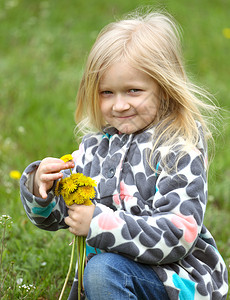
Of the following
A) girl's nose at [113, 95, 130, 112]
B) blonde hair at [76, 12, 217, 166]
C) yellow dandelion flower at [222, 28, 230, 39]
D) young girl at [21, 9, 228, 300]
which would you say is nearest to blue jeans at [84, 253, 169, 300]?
young girl at [21, 9, 228, 300]

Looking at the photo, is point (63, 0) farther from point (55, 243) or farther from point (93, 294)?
point (93, 294)

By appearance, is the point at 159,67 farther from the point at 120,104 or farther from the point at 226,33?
the point at 226,33

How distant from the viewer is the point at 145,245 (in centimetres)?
174

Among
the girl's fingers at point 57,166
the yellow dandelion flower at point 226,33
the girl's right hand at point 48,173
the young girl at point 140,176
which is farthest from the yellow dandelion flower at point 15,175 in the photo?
the yellow dandelion flower at point 226,33

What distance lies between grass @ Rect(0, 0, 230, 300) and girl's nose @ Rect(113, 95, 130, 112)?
1.50 feet

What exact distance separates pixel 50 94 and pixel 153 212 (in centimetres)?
275

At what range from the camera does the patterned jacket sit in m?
1.74

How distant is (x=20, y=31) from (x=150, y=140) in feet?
13.0

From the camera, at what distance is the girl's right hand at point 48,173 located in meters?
1.80

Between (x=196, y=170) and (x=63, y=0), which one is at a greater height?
(x=63, y=0)

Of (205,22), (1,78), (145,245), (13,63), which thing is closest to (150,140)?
(145,245)

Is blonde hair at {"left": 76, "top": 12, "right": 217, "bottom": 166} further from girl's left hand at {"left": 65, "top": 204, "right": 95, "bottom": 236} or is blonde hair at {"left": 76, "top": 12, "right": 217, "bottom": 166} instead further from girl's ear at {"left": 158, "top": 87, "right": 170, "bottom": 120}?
girl's left hand at {"left": 65, "top": 204, "right": 95, "bottom": 236}

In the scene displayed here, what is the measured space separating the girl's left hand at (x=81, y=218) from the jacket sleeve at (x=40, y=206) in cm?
19

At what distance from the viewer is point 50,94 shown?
4410mm
